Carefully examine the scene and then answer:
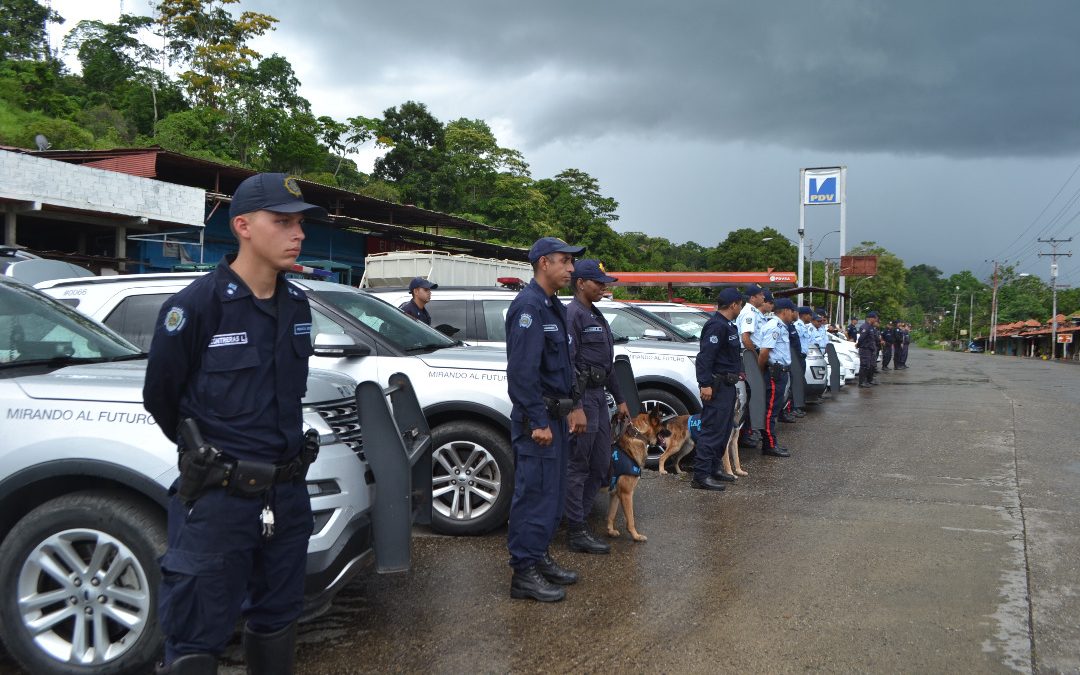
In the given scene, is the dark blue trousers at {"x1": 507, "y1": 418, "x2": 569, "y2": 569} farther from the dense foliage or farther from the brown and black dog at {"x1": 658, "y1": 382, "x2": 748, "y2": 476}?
the dense foliage

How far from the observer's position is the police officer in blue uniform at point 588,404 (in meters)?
5.23

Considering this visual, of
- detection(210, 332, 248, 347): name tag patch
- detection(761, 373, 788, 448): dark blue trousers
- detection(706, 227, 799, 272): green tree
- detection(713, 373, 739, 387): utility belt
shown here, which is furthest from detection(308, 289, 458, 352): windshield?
detection(706, 227, 799, 272): green tree

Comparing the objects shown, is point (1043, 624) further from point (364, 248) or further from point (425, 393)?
point (364, 248)

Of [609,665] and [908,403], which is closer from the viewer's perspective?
[609,665]

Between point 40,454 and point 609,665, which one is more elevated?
point 40,454

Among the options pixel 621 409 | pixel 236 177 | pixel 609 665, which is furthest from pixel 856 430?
pixel 236 177

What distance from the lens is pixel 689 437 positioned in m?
7.62

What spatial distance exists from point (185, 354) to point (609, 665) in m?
2.30

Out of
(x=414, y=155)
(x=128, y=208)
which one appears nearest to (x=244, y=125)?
(x=414, y=155)

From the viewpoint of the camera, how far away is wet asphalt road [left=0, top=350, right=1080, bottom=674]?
3.68 metres

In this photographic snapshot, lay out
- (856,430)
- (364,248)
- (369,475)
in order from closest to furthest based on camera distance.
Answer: (369,475)
(856,430)
(364,248)

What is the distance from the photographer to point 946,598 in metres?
4.49

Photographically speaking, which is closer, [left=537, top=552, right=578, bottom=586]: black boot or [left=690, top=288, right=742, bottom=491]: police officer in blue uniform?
[left=537, top=552, right=578, bottom=586]: black boot

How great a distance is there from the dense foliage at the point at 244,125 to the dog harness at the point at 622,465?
25.9 metres
